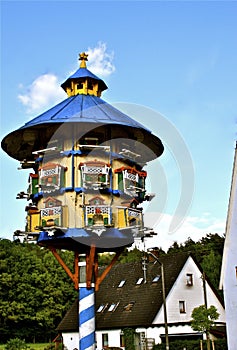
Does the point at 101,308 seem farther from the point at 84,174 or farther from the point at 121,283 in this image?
the point at 84,174

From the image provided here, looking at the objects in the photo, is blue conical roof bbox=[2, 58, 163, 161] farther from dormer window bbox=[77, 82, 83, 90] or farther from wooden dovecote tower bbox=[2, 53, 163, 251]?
dormer window bbox=[77, 82, 83, 90]

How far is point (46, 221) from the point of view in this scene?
59.2 ft

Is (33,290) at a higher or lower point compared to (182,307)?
higher

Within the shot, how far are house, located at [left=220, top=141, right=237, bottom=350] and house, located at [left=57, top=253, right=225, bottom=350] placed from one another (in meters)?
10.2

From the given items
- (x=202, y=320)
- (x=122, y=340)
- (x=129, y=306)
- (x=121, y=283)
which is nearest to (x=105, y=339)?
(x=122, y=340)

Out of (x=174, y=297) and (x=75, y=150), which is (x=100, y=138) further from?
(x=174, y=297)

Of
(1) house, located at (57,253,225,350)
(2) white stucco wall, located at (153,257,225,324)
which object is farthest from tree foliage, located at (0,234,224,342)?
(2) white stucco wall, located at (153,257,225,324)

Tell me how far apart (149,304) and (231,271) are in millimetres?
11774

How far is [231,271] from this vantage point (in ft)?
60.0

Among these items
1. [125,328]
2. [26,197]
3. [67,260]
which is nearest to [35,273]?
[67,260]

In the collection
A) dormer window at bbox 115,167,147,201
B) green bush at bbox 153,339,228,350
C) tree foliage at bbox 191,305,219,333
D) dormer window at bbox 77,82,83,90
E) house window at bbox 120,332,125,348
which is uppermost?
dormer window at bbox 77,82,83,90

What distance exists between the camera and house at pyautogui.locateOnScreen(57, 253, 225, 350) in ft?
93.0

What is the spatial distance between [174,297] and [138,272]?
4.28 meters

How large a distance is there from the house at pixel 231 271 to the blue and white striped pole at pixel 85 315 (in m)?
4.06
